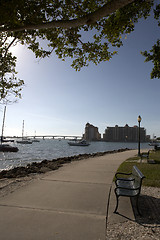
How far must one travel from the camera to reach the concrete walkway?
3.37 metres

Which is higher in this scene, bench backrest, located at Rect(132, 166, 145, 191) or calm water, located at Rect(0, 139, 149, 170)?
bench backrest, located at Rect(132, 166, 145, 191)

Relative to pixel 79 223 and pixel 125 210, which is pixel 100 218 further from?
pixel 125 210

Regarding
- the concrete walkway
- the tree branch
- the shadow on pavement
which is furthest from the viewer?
the tree branch

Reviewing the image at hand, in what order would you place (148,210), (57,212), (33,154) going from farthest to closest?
(33,154) → (148,210) → (57,212)

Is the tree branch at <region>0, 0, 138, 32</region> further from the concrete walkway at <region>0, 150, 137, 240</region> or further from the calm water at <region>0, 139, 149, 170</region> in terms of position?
the calm water at <region>0, 139, 149, 170</region>

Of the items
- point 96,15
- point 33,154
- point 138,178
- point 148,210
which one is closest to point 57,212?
point 138,178

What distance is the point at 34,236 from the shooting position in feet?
Result: 10.7

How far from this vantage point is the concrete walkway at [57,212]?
11.1ft

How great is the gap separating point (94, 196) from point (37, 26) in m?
5.65

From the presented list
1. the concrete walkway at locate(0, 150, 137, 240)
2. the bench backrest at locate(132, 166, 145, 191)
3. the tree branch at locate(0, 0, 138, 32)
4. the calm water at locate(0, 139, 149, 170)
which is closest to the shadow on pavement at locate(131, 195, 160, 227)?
the concrete walkway at locate(0, 150, 137, 240)

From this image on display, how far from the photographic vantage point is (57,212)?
4.30 meters

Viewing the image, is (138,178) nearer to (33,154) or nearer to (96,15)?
(96,15)

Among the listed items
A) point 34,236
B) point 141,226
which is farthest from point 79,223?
point 141,226

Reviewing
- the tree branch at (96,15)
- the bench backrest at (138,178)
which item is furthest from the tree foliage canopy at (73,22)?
the bench backrest at (138,178)
